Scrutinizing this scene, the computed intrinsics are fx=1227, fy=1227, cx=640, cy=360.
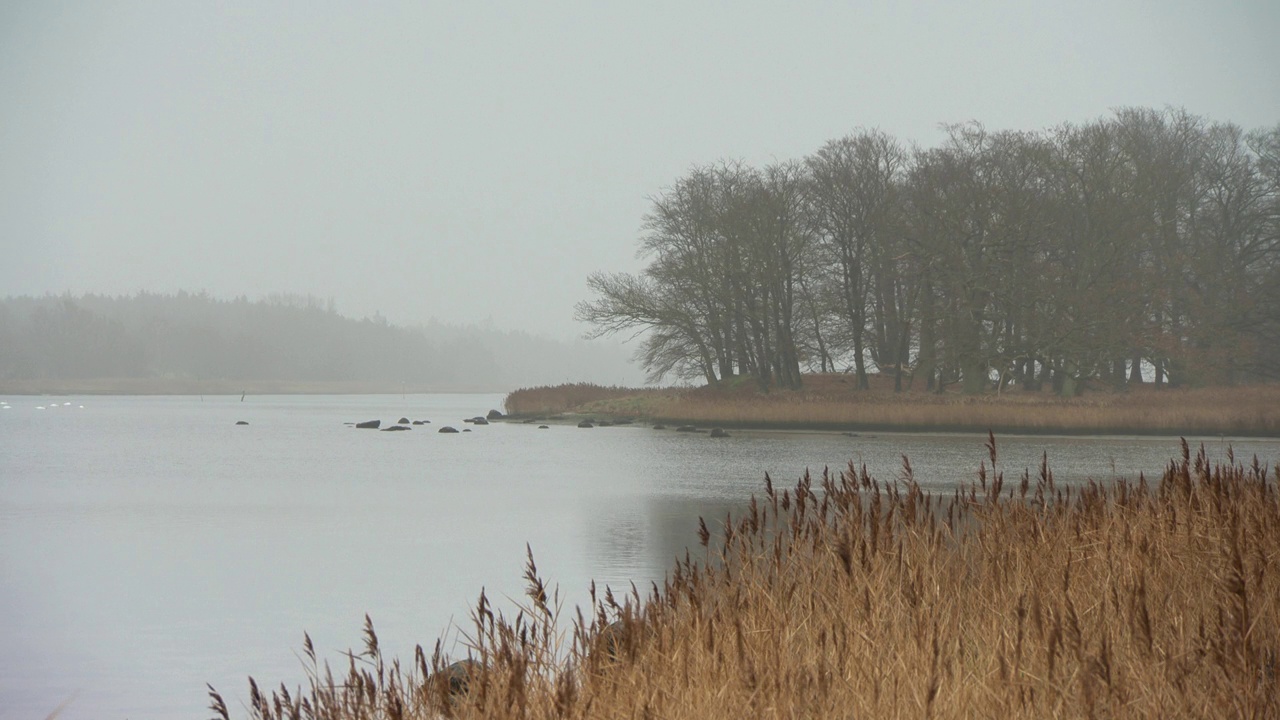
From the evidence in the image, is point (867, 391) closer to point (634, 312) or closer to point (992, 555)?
point (634, 312)

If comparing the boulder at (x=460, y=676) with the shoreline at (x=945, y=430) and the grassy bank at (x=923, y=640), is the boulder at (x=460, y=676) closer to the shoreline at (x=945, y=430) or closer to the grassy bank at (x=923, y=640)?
the grassy bank at (x=923, y=640)

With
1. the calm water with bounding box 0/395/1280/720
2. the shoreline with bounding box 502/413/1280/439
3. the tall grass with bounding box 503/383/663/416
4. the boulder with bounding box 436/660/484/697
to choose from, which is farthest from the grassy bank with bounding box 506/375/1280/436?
the boulder with bounding box 436/660/484/697

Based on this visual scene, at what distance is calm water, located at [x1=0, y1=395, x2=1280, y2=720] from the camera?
836 cm

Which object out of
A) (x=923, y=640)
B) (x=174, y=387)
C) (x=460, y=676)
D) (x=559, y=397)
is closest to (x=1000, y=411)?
(x=559, y=397)

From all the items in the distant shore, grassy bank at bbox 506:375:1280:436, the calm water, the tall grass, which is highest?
the distant shore

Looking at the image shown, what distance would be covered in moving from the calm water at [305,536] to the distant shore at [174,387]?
105147 millimetres

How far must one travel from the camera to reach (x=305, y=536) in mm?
15188

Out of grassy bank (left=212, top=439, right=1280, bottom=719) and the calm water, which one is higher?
grassy bank (left=212, top=439, right=1280, bottom=719)

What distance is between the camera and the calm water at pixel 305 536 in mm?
8359

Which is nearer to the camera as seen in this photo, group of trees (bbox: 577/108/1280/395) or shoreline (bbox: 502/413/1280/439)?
shoreline (bbox: 502/413/1280/439)

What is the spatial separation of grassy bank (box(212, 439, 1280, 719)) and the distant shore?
137371 millimetres

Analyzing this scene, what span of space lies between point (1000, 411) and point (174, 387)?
122800 millimetres

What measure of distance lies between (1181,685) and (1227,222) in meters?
45.4

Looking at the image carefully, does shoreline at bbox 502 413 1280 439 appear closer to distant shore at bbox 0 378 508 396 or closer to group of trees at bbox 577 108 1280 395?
group of trees at bbox 577 108 1280 395
